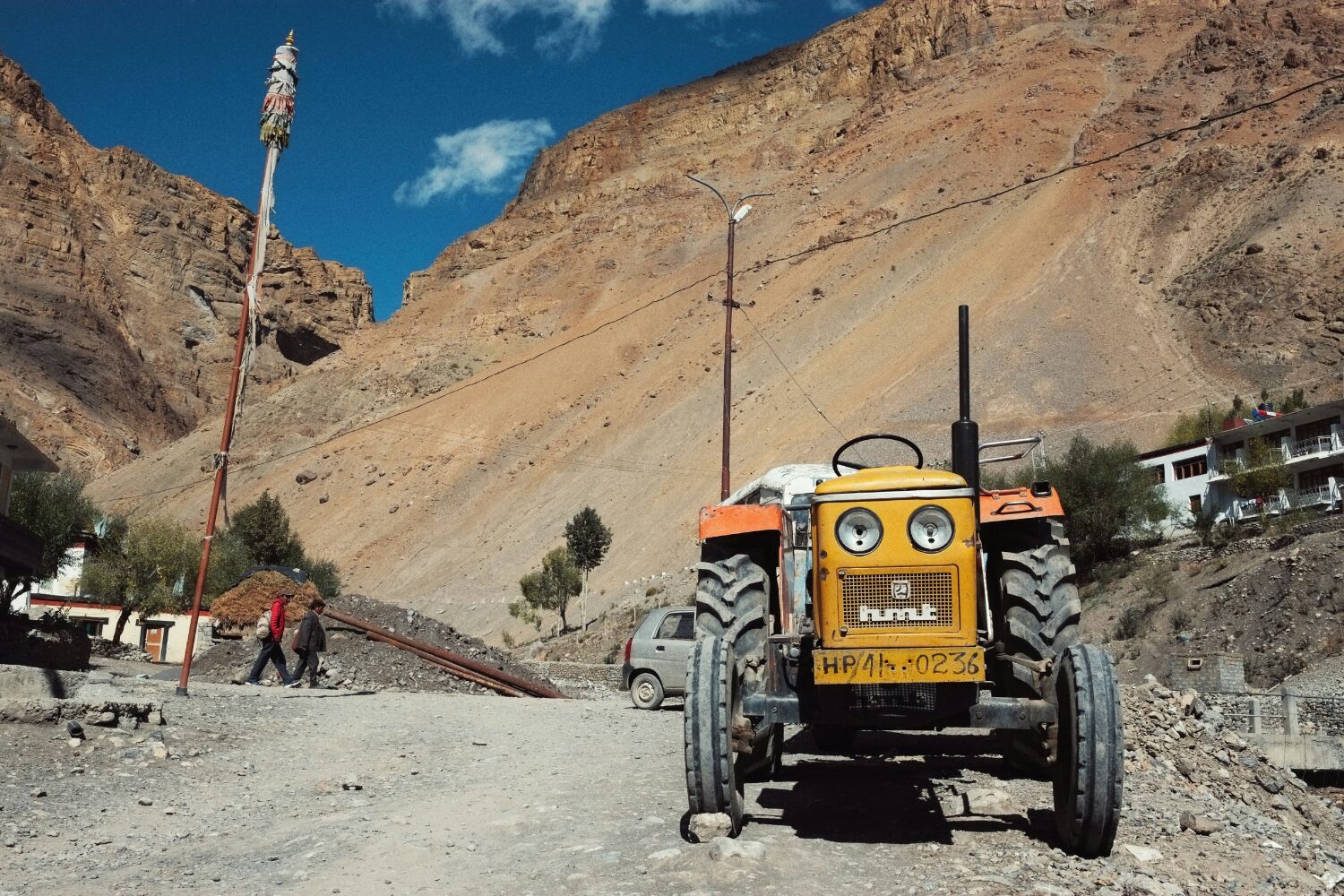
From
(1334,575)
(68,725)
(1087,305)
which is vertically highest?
(1087,305)

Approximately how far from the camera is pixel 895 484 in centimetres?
625

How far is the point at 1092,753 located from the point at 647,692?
12.0 meters

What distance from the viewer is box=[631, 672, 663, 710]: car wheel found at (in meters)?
17.2

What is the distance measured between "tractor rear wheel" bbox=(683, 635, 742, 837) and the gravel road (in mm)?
244

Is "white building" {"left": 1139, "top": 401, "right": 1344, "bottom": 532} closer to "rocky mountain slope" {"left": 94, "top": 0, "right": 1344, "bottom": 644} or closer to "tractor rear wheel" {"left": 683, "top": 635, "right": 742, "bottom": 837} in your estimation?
"rocky mountain slope" {"left": 94, "top": 0, "right": 1344, "bottom": 644}

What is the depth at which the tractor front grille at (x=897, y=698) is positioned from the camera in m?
5.98

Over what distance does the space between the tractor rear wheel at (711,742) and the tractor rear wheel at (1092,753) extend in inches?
69.7

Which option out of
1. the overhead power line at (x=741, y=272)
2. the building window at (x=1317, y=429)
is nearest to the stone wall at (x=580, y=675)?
the building window at (x=1317, y=429)

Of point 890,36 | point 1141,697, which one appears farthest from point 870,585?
point 890,36

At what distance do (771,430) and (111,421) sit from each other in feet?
223

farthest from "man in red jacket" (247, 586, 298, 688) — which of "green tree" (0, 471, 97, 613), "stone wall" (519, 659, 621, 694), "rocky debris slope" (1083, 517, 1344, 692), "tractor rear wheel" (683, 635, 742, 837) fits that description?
"green tree" (0, 471, 97, 613)

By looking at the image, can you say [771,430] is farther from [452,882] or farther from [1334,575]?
[452,882]

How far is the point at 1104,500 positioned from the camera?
1537 inches

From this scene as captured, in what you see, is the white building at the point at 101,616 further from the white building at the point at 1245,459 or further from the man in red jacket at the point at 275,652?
the white building at the point at 1245,459
